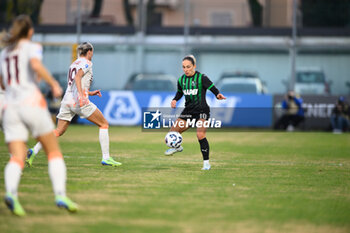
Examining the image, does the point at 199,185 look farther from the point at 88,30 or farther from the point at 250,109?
the point at 88,30

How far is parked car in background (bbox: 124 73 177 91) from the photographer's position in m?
26.4

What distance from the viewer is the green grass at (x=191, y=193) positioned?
6398mm

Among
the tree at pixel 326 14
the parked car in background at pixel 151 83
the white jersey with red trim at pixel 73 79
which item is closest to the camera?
the white jersey with red trim at pixel 73 79

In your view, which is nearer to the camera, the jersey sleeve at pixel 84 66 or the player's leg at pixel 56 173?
the player's leg at pixel 56 173

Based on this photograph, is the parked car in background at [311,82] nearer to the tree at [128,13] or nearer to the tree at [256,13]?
the tree at [256,13]

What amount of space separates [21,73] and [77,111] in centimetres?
436

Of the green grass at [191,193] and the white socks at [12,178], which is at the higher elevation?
the white socks at [12,178]

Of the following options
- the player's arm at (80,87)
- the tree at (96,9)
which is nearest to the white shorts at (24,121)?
the player's arm at (80,87)

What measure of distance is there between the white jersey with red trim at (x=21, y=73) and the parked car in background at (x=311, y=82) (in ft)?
66.9

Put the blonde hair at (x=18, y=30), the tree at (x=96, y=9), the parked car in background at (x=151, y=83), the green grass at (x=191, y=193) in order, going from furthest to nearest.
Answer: the tree at (x=96, y=9), the parked car in background at (x=151, y=83), the blonde hair at (x=18, y=30), the green grass at (x=191, y=193)

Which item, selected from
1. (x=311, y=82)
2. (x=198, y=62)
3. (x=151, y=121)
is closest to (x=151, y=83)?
(x=198, y=62)

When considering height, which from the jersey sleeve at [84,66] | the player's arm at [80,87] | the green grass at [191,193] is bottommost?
the green grass at [191,193]

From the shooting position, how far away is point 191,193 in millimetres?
8375

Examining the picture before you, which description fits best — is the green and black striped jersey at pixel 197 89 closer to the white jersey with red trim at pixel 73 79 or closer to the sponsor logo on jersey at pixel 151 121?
the white jersey with red trim at pixel 73 79
